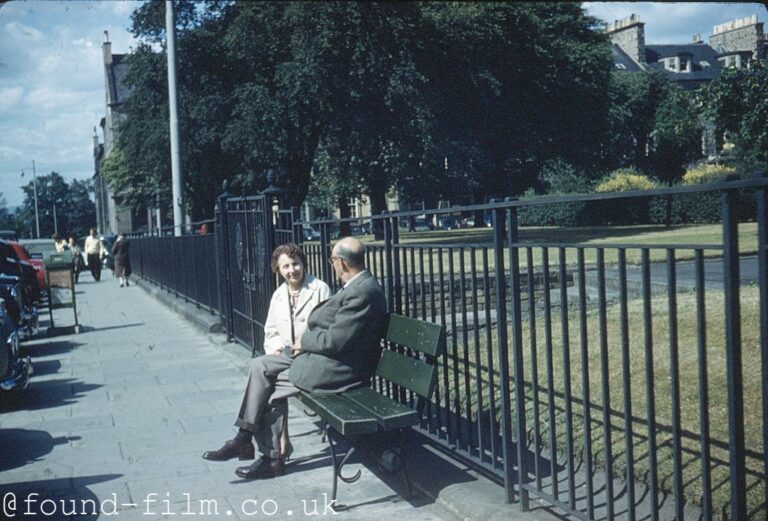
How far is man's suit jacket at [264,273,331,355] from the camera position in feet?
20.5

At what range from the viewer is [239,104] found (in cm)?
2862

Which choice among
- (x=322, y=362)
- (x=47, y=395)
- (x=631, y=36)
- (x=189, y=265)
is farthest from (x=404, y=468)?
(x=631, y=36)

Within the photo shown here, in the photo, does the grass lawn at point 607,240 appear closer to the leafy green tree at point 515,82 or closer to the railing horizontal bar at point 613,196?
the railing horizontal bar at point 613,196

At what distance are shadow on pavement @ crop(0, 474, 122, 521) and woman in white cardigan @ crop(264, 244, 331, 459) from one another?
1.52 meters

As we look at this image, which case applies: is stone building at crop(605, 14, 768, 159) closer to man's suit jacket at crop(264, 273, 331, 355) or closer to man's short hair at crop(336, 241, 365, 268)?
man's suit jacket at crop(264, 273, 331, 355)

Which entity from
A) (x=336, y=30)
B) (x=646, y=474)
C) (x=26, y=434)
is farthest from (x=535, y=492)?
(x=336, y=30)

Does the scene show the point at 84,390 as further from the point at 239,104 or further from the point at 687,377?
the point at 239,104

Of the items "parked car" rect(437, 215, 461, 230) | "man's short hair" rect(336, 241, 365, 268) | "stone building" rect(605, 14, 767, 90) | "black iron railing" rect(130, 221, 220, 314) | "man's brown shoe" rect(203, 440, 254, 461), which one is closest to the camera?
"man's short hair" rect(336, 241, 365, 268)

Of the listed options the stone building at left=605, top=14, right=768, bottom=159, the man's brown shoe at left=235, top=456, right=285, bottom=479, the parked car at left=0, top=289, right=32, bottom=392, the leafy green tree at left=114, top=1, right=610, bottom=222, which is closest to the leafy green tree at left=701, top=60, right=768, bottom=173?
the man's brown shoe at left=235, top=456, right=285, bottom=479

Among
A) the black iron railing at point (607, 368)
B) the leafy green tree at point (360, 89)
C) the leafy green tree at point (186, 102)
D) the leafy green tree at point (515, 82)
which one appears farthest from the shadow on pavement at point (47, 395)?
the leafy green tree at point (515, 82)

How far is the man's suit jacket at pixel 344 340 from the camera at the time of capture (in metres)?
5.21

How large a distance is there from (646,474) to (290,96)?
940 inches

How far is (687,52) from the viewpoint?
233 feet

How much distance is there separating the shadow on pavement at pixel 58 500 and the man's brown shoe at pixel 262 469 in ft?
2.57
